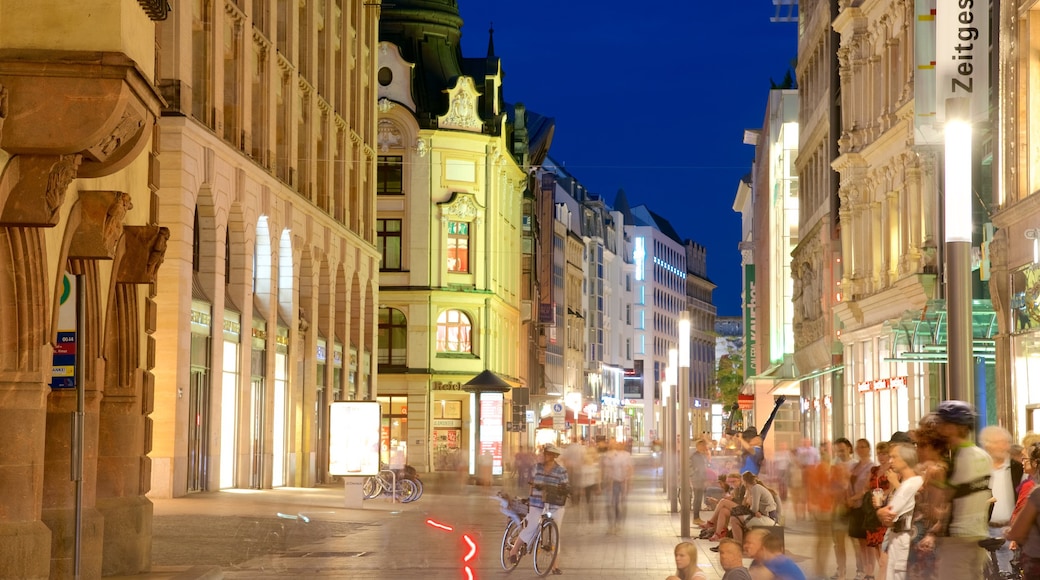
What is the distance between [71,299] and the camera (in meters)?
15.4

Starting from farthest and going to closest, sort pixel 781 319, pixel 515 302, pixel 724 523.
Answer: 1. pixel 515 302
2. pixel 781 319
3. pixel 724 523

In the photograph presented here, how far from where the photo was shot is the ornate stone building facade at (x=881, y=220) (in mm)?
36562

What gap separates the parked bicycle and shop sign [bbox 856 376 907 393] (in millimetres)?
11463

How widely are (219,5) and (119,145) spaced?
23426 millimetres

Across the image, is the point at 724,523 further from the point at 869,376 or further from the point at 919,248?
the point at 869,376

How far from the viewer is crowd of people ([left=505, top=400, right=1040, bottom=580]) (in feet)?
34.1

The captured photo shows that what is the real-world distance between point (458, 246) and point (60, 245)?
5911 centimetres

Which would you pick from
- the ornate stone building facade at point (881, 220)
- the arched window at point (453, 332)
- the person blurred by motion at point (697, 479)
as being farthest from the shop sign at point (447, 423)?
the person blurred by motion at point (697, 479)

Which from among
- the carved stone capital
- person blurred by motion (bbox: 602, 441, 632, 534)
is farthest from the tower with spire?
the carved stone capital

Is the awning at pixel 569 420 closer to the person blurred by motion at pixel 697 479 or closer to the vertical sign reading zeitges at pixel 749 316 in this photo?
the vertical sign reading zeitges at pixel 749 316

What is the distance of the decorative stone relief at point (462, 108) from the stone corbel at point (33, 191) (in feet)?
194

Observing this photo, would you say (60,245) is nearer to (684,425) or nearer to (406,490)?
(684,425)

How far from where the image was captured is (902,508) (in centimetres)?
1362

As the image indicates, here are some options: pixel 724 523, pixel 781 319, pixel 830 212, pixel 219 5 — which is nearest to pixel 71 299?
pixel 724 523
